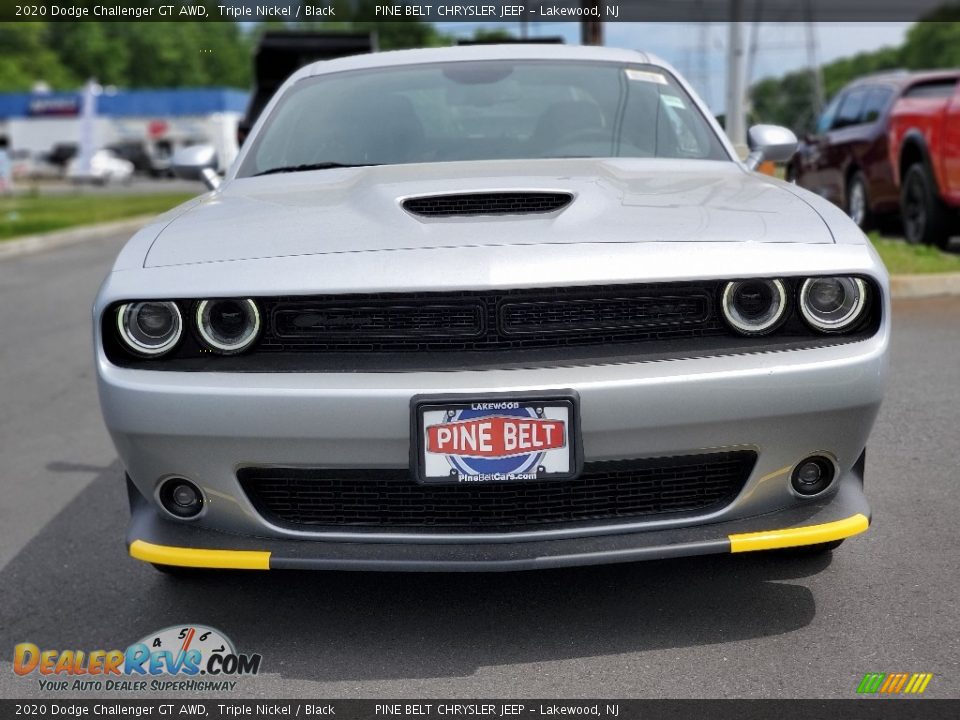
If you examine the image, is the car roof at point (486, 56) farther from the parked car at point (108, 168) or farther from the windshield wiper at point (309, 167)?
the parked car at point (108, 168)

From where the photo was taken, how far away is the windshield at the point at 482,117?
4.22m

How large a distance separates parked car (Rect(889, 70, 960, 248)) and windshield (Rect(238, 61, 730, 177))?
19.0 ft

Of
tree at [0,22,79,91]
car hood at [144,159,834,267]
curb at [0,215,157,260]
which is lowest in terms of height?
tree at [0,22,79,91]

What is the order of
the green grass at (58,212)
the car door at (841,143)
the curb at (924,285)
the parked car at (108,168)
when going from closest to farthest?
1. the curb at (924,285)
2. the car door at (841,143)
3. the green grass at (58,212)
4. the parked car at (108,168)

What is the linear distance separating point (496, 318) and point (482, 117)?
1.74 meters

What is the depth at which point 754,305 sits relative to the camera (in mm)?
2930

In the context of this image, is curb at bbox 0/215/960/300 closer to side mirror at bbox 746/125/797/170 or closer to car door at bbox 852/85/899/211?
side mirror at bbox 746/125/797/170

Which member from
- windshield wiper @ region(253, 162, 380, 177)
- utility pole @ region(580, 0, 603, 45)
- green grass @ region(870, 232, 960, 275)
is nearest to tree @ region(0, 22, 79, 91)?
utility pole @ region(580, 0, 603, 45)

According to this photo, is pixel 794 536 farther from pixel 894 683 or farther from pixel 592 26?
pixel 592 26

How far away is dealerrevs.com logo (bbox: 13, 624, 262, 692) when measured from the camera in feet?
9.55

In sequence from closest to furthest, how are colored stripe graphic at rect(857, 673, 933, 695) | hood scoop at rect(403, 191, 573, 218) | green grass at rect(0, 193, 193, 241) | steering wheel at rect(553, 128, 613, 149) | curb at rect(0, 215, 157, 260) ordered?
colored stripe graphic at rect(857, 673, 933, 695)
hood scoop at rect(403, 191, 573, 218)
steering wheel at rect(553, 128, 613, 149)
curb at rect(0, 215, 157, 260)
green grass at rect(0, 193, 193, 241)

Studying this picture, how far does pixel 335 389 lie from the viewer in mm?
2752

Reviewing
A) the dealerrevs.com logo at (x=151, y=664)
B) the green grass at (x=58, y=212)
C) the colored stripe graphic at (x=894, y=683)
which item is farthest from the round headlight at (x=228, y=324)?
the green grass at (x=58, y=212)

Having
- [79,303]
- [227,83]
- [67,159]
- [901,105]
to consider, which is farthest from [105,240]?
[227,83]
